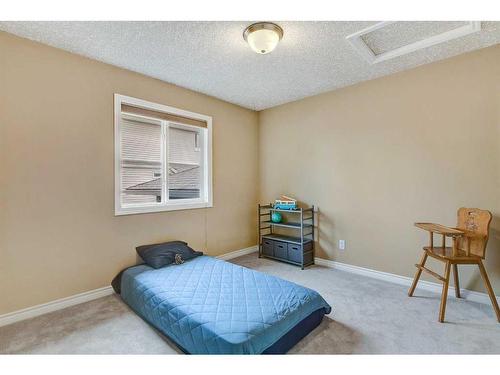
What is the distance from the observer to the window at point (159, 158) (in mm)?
2705

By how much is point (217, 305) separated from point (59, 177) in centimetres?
187

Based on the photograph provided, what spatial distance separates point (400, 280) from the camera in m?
2.76

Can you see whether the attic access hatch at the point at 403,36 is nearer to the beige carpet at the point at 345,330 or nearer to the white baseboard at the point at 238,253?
the beige carpet at the point at 345,330

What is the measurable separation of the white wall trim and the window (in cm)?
83

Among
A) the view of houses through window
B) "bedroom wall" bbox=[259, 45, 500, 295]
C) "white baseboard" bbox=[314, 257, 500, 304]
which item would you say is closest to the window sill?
the view of houses through window

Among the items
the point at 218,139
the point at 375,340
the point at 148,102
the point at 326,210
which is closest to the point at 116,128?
the point at 148,102

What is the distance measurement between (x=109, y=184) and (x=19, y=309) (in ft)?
4.16

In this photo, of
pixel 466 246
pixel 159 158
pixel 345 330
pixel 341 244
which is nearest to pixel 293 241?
pixel 341 244

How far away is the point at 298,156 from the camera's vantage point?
12.2 feet

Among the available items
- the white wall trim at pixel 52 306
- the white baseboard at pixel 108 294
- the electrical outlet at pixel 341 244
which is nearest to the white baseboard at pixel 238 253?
the white baseboard at pixel 108 294

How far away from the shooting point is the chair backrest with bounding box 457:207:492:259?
204cm

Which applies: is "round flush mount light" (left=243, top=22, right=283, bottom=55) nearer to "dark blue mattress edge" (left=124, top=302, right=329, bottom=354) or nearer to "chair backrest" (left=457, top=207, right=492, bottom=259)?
"dark blue mattress edge" (left=124, top=302, right=329, bottom=354)

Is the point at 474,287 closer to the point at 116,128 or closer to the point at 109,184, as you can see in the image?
the point at 109,184

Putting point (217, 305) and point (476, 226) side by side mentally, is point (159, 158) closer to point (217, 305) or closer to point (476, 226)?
point (217, 305)
